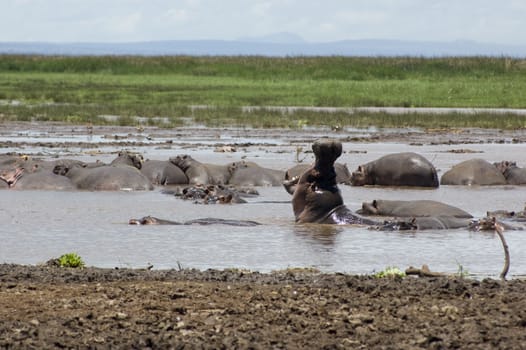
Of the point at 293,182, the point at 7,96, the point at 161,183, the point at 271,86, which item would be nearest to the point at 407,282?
the point at 293,182

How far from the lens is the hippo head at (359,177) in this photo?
59.6 feet

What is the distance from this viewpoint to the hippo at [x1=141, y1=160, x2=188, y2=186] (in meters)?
18.0

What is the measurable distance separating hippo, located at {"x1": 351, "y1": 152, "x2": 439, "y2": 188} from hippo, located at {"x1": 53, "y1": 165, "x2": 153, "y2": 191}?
10.5ft

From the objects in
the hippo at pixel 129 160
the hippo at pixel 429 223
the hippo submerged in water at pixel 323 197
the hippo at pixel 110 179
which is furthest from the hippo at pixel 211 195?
the hippo at pixel 429 223

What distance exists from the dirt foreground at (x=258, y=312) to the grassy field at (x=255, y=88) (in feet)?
71.9

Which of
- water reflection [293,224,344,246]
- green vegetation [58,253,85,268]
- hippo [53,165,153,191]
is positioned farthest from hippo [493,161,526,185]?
green vegetation [58,253,85,268]

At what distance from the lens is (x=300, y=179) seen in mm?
13781

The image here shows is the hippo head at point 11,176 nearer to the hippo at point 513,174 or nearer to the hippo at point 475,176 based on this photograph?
the hippo at point 475,176

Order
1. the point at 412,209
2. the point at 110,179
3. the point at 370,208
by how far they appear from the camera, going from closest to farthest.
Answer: the point at 412,209 → the point at 370,208 → the point at 110,179

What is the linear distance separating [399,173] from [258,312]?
10651 mm

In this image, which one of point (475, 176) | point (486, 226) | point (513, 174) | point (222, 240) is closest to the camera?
point (222, 240)

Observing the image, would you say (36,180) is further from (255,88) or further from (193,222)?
(255,88)

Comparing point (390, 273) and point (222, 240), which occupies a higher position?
point (390, 273)

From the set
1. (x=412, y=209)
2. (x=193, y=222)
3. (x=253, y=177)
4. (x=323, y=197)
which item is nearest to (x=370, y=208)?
(x=412, y=209)
